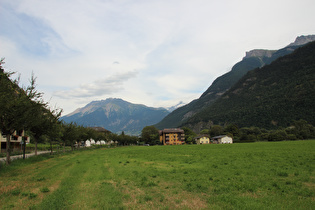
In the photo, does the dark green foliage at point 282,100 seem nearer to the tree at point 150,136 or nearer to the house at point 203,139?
the house at point 203,139

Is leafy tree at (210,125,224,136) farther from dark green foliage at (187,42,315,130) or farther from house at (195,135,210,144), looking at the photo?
dark green foliage at (187,42,315,130)

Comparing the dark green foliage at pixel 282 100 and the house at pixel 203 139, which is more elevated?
the dark green foliage at pixel 282 100

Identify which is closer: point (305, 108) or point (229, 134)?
point (229, 134)

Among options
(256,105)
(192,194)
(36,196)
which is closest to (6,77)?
(36,196)

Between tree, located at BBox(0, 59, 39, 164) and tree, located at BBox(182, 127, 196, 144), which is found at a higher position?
tree, located at BBox(0, 59, 39, 164)

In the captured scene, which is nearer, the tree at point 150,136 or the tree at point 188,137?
the tree at point 188,137

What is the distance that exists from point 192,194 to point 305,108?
160 metres

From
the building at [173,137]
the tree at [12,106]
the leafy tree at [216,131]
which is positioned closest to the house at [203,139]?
the leafy tree at [216,131]

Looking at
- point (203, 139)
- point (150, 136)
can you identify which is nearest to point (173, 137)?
point (150, 136)

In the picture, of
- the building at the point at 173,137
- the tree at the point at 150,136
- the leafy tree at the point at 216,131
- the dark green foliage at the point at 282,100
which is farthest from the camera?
the building at the point at 173,137

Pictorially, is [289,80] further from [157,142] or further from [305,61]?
[157,142]

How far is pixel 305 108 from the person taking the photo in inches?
5246

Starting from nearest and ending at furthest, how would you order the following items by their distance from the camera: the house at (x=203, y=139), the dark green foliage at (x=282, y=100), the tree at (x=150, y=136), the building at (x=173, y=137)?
the house at (x=203, y=139), the dark green foliage at (x=282, y=100), the tree at (x=150, y=136), the building at (x=173, y=137)

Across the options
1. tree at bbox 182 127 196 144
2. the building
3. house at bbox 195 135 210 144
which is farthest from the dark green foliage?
the building
